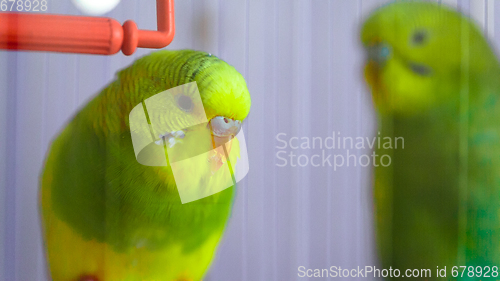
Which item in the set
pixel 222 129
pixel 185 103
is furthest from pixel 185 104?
pixel 222 129

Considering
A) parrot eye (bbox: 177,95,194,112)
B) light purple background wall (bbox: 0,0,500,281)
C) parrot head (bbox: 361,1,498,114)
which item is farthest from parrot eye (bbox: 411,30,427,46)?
parrot eye (bbox: 177,95,194,112)

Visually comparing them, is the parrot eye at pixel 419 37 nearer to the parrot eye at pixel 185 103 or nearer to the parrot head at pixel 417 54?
the parrot head at pixel 417 54

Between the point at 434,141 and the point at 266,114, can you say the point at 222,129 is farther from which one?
the point at 434,141

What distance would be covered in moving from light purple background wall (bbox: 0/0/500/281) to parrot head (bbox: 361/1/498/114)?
0.17 feet

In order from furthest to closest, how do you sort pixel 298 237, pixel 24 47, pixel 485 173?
1. pixel 485 173
2. pixel 298 237
3. pixel 24 47

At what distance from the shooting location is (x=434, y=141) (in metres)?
1.26

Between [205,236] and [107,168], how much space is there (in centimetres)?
33

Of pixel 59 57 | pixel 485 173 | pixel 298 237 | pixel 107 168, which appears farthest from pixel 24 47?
pixel 485 173

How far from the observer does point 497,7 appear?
1.28m

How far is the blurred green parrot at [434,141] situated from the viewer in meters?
1.23

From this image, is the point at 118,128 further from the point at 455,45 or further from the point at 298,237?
the point at 455,45

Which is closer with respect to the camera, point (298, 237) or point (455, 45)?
point (298, 237)

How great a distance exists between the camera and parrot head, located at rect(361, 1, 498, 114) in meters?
1.22

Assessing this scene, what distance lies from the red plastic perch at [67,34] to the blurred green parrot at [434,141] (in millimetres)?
770
